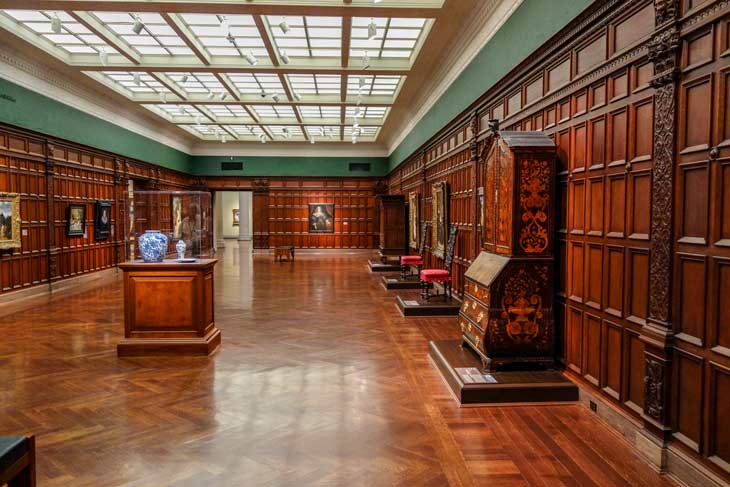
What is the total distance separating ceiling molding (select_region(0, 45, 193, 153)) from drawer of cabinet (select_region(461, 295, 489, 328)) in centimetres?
931

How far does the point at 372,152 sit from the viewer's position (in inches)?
850

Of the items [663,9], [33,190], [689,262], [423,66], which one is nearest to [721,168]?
[689,262]

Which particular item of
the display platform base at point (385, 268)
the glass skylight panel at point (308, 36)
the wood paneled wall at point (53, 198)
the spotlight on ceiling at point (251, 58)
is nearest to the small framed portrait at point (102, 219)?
the wood paneled wall at point (53, 198)

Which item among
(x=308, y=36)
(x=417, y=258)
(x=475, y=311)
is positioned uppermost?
(x=308, y=36)

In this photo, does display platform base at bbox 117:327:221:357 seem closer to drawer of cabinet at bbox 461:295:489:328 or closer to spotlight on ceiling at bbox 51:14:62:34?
drawer of cabinet at bbox 461:295:489:328

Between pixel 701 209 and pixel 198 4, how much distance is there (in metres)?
6.82

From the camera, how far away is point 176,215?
6.56 m

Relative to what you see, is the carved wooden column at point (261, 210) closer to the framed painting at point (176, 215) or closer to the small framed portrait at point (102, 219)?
the small framed portrait at point (102, 219)

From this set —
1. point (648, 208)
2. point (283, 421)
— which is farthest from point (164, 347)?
point (648, 208)

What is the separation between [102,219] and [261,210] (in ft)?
29.4

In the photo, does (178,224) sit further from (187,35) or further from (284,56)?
(284,56)

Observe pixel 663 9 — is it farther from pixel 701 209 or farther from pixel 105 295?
pixel 105 295

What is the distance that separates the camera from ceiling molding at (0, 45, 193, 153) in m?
9.31

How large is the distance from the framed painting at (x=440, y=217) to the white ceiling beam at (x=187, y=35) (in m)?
5.21
